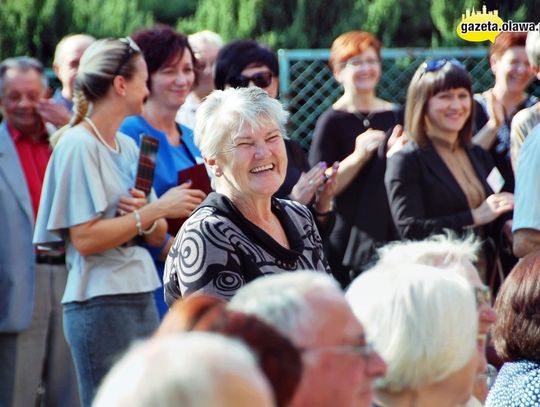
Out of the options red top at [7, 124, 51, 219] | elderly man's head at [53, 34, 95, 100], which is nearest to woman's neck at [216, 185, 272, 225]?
red top at [7, 124, 51, 219]

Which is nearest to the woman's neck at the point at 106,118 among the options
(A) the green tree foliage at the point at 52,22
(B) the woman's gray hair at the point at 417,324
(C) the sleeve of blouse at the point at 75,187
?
(C) the sleeve of blouse at the point at 75,187

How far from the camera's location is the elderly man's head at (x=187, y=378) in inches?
58.7

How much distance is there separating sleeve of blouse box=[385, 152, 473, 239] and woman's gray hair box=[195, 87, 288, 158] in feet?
7.17

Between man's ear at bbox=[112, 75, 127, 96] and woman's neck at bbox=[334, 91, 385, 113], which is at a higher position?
man's ear at bbox=[112, 75, 127, 96]

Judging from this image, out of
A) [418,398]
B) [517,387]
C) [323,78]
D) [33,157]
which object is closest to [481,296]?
[517,387]

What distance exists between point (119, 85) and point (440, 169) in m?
1.92

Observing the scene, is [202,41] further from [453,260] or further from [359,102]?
[453,260]

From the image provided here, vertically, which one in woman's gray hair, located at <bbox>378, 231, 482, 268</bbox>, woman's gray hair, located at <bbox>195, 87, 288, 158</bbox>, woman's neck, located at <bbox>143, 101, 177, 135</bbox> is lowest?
woman's neck, located at <bbox>143, 101, 177, 135</bbox>

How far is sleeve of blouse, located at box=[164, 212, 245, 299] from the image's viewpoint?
12.5ft

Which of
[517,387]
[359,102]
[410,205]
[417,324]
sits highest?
[417,324]

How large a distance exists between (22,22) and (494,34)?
12.1 feet

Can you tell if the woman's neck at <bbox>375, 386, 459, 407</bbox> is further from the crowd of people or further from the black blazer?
the black blazer

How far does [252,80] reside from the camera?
5.69 meters

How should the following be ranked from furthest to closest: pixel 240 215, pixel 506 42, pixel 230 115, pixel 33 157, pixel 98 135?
pixel 506 42
pixel 33 157
pixel 98 135
pixel 230 115
pixel 240 215
